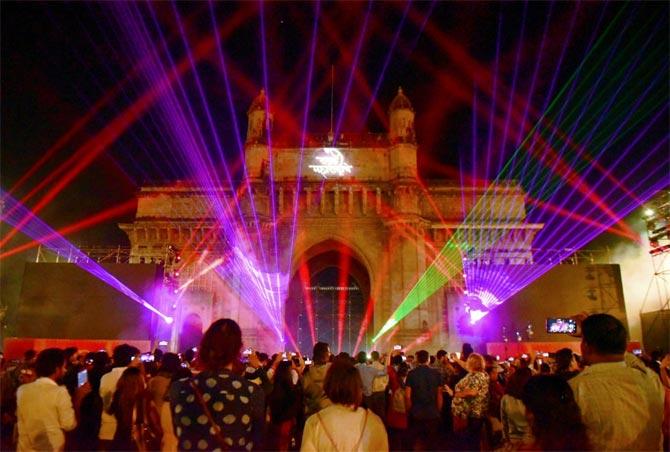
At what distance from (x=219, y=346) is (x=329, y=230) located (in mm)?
27158

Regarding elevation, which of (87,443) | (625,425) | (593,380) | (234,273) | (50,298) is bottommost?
(87,443)

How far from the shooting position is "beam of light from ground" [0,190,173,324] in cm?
2327

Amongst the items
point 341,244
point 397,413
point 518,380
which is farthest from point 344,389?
point 341,244

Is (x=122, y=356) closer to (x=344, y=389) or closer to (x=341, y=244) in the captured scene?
(x=344, y=389)

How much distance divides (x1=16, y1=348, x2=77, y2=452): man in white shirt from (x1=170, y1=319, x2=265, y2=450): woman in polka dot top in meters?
1.89

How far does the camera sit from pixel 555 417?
2.84 meters

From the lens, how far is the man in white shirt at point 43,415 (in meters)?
4.23

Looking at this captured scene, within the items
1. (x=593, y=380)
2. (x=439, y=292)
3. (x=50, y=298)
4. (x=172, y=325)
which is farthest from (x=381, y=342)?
(x=593, y=380)

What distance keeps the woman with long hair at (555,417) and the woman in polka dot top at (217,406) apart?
6.16 ft

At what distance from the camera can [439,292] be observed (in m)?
28.7

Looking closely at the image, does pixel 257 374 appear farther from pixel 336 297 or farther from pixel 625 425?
pixel 336 297

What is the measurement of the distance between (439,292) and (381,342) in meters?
4.86

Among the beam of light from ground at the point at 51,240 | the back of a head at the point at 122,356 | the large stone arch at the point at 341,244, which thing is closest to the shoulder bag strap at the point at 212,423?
the back of a head at the point at 122,356

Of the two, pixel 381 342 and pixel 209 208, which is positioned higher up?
pixel 209 208
